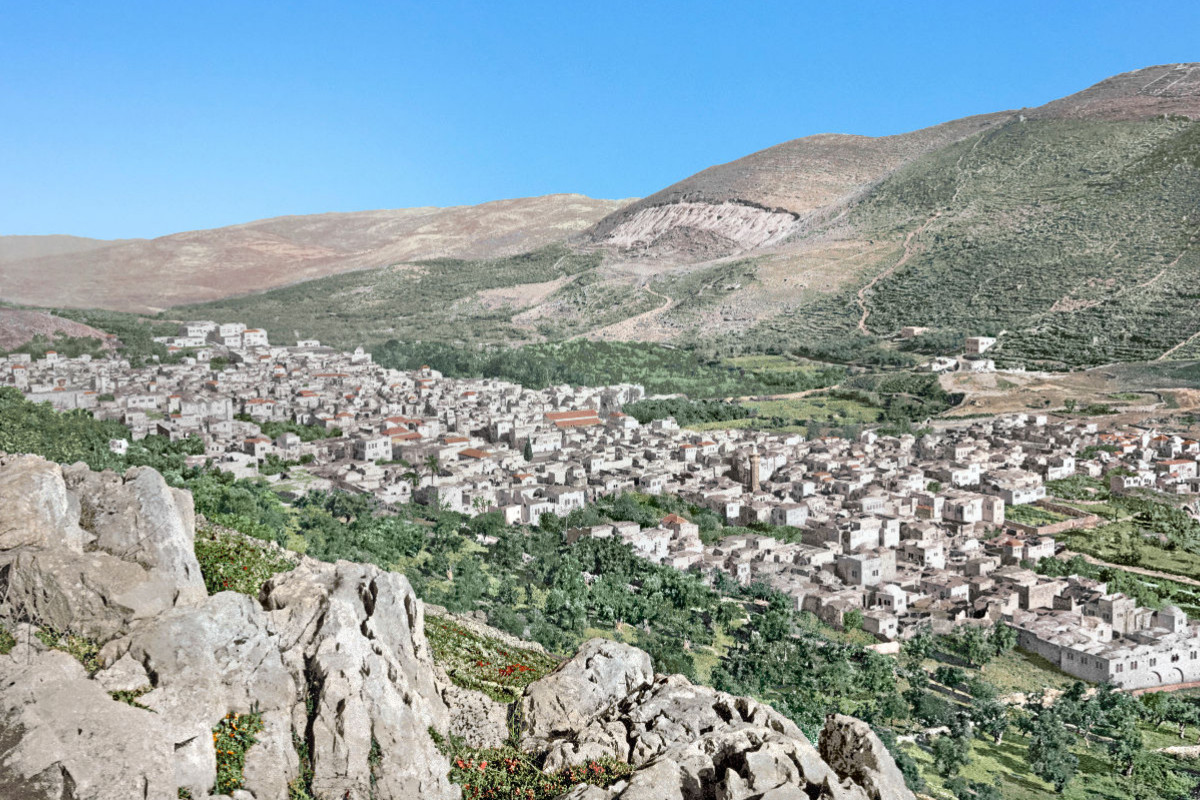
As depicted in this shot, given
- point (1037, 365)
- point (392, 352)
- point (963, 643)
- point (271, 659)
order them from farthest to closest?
point (392, 352) → point (1037, 365) → point (963, 643) → point (271, 659)

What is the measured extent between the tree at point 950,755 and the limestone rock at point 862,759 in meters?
8.99

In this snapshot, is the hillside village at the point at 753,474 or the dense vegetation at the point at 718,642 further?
the hillside village at the point at 753,474

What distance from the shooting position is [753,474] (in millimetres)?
32281

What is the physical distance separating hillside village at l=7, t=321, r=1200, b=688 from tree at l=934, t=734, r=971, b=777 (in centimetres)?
532

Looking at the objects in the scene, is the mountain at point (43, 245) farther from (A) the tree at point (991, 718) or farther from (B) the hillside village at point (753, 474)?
(A) the tree at point (991, 718)

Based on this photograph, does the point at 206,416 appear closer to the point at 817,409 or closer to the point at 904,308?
the point at 817,409

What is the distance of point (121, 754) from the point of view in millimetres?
5238

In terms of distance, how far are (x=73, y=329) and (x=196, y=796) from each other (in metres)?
59.0

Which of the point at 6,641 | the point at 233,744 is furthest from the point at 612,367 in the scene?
the point at 233,744

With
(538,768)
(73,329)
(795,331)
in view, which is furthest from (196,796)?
(795,331)

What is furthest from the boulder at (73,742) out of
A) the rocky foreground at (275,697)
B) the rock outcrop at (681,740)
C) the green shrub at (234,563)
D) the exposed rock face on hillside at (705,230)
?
the exposed rock face on hillside at (705,230)

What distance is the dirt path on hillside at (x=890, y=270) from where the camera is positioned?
66.4 m

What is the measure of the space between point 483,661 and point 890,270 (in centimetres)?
6776

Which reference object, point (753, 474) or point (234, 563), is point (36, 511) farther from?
point (753, 474)
